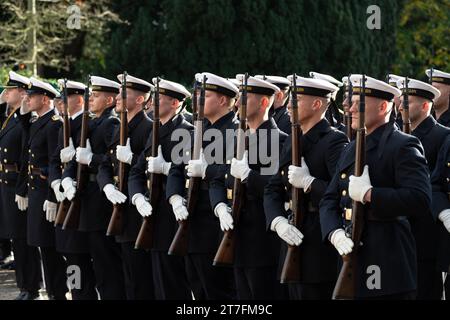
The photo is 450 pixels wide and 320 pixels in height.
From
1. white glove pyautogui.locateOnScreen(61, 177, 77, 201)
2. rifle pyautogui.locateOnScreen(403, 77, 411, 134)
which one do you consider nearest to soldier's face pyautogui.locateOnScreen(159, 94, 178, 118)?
white glove pyautogui.locateOnScreen(61, 177, 77, 201)

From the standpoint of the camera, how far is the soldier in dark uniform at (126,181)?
897 cm

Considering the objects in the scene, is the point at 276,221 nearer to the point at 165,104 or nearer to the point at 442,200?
the point at 442,200

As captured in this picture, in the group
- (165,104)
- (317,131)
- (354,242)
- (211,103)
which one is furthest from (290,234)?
(165,104)

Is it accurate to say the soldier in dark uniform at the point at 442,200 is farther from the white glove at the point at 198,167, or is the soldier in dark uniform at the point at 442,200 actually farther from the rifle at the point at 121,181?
the rifle at the point at 121,181

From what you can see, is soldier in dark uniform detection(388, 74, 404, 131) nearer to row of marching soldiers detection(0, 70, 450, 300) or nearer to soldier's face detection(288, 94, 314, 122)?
row of marching soldiers detection(0, 70, 450, 300)

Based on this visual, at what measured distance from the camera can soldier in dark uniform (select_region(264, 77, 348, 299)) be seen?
7.04 m

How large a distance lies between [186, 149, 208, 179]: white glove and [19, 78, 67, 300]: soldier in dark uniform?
2.21m

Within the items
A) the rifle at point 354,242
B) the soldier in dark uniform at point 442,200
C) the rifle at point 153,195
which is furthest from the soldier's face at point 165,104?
the rifle at point 354,242

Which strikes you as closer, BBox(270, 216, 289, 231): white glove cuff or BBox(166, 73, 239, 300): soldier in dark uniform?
BBox(270, 216, 289, 231): white glove cuff

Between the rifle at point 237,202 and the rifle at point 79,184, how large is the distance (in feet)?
6.77

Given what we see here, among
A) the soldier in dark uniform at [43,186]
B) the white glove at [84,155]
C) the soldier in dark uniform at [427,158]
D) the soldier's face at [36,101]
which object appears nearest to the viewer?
the soldier in dark uniform at [427,158]

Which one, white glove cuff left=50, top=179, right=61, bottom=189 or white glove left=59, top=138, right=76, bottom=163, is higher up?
white glove left=59, top=138, right=76, bottom=163

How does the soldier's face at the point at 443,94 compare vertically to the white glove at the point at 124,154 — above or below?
above

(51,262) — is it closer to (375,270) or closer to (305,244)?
(305,244)
